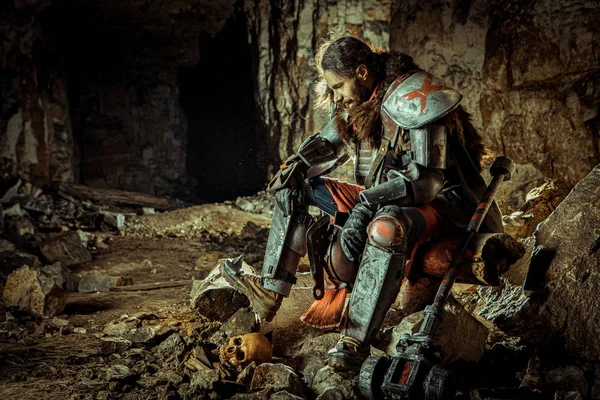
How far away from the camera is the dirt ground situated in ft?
7.10

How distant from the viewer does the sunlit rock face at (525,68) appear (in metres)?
4.87

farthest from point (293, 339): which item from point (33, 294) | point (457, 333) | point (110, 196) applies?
point (110, 196)

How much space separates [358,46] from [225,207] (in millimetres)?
5418

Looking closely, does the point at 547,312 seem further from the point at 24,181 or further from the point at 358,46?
the point at 24,181

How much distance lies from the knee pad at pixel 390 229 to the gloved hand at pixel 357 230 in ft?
0.34

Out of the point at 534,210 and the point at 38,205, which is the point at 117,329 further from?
the point at 38,205

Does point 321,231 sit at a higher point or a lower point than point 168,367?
higher

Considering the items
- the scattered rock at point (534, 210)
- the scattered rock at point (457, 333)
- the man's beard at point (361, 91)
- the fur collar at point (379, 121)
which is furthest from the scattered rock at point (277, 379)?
the scattered rock at point (534, 210)

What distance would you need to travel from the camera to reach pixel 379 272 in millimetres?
2104

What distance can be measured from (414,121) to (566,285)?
96cm

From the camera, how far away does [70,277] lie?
382cm

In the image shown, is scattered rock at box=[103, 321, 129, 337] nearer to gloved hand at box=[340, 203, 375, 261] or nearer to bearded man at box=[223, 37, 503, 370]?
bearded man at box=[223, 37, 503, 370]

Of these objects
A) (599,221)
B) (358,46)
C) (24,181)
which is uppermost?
(358,46)

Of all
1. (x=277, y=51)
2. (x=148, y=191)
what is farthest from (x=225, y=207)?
(x=148, y=191)
